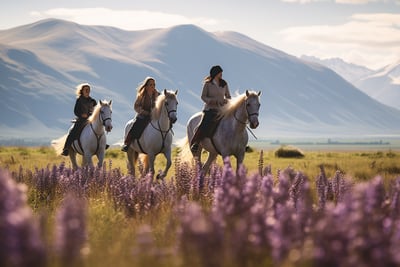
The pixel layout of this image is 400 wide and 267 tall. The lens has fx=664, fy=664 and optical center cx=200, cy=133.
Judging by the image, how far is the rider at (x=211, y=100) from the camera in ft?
47.8

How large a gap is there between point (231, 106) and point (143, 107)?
295 centimetres

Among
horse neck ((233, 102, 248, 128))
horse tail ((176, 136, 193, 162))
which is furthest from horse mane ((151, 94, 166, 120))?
horse neck ((233, 102, 248, 128))

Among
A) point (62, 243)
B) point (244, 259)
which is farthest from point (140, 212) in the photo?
point (62, 243)

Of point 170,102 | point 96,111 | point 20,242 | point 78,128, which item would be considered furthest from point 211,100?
point 20,242

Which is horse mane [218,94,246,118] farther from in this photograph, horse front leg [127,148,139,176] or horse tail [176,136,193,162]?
horse front leg [127,148,139,176]

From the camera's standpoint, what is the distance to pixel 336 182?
9.51 metres

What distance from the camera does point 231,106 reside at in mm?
14148

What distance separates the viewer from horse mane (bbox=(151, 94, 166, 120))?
15.7m

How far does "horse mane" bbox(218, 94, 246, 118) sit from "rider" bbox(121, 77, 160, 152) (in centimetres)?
247

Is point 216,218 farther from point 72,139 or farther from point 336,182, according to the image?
point 72,139

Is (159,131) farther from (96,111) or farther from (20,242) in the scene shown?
(20,242)

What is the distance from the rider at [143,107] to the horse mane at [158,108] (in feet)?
0.83

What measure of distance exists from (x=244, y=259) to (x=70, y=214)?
1.12 meters

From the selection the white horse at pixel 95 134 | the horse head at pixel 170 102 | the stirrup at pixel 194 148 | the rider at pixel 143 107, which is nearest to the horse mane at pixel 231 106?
the stirrup at pixel 194 148
